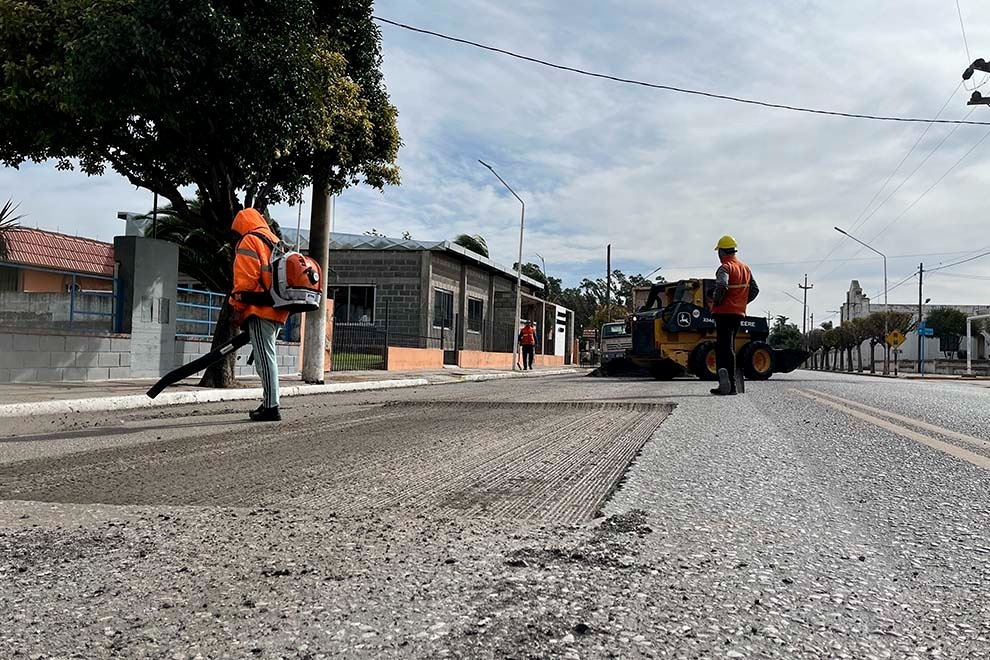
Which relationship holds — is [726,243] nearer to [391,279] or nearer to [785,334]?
[391,279]

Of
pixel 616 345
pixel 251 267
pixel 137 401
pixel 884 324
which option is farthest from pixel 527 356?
pixel 884 324

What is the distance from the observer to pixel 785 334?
436 feet

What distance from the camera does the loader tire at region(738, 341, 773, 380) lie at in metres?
17.2

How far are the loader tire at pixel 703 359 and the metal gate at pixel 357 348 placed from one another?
9.25m

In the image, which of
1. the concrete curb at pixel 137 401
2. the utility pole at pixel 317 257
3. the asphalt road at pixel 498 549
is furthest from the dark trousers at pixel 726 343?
the utility pole at pixel 317 257

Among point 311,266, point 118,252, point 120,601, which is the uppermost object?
point 118,252

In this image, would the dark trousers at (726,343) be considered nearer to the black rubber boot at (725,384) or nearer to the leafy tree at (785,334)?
the black rubber boot at (725,384)

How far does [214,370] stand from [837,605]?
10891mm

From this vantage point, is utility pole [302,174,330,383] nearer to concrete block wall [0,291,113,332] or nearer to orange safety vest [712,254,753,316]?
concrete block wall [0,291,113,332]

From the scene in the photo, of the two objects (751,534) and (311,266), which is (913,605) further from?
(311,266)

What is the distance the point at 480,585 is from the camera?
2.14 meters

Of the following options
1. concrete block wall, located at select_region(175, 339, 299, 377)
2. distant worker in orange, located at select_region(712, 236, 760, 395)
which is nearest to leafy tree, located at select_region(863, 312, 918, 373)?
concrete block wall, located at select_region(175, 339, 299, 377)

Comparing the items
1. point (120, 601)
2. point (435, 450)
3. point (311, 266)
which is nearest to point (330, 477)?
point (435, 450)

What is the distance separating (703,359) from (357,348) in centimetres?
1026
